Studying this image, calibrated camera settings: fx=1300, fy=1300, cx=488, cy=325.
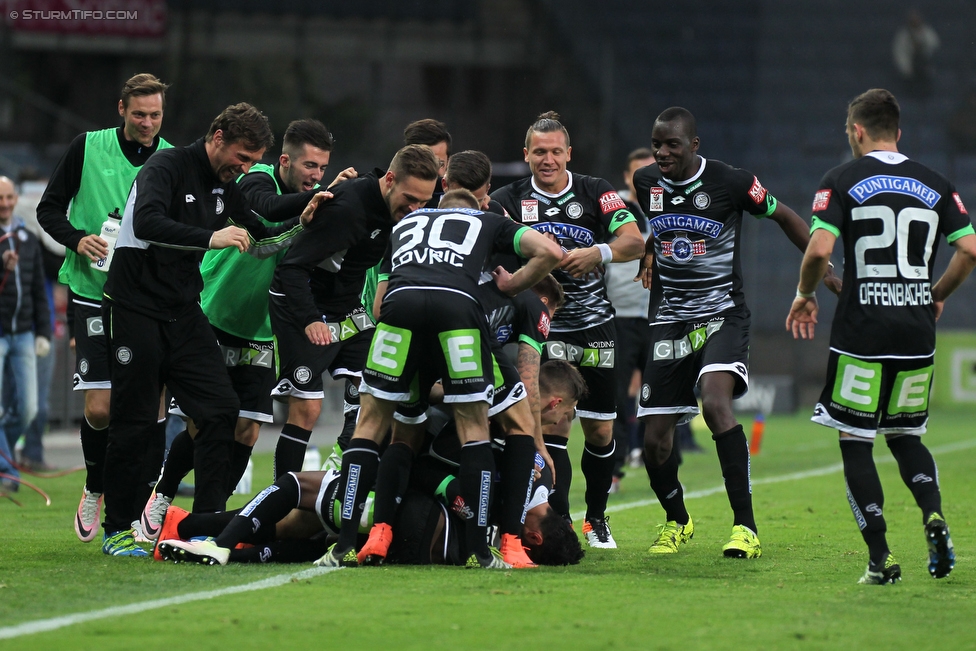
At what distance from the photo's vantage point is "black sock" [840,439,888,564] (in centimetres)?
555

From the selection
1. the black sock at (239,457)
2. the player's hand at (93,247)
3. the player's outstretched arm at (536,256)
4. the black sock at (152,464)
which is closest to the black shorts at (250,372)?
the black sock at (239,457)

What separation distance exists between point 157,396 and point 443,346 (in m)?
1.63

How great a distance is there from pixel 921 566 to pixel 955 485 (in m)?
5.06

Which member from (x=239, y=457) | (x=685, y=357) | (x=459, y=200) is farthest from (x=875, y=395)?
(x=239, y=457)

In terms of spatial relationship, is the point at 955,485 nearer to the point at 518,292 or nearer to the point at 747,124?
the point at 518,292

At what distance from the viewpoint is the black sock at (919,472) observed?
559cm

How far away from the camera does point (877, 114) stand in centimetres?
574

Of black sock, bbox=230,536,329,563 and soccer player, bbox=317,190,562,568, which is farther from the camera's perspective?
black sock, bbox=230,536,329,563

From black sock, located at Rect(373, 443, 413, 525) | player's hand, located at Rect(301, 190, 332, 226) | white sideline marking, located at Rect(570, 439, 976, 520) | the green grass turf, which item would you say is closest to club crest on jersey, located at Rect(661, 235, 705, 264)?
the green grass turf

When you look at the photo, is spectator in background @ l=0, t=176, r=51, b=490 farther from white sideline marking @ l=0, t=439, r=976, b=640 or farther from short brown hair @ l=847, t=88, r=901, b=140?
short brown hair @ l=847, t=88, r=901, b=140

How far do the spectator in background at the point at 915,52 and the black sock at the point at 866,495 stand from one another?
955 inches

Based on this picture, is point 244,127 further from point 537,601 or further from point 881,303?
point 881,303

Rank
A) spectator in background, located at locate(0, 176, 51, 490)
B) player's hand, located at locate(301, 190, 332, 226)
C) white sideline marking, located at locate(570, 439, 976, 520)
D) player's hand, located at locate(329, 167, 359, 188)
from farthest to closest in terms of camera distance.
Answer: spectator in background, located at locate(0, 176, 51, 490), white sideline marking, located at locate(570, 439, 976, 520), player's hand, located at locate(329, 167, 359, 188), player's hand, located at locate(301, 190, 332, 226)

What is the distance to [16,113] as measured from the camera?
23.5 meters
